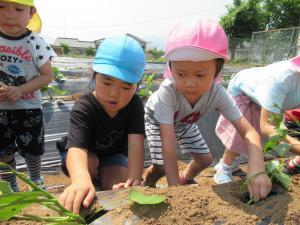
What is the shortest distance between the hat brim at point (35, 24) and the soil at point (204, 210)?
1259 millimetres

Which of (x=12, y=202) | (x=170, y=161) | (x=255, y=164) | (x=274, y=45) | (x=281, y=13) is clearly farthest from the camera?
(x=281, y=13)

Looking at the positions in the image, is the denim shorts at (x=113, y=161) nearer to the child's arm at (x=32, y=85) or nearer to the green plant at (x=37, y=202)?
the child's arm at (x=32, y=85)

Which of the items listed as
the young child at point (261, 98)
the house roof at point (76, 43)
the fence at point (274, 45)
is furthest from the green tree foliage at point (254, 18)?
the house roof at point (76, 43)

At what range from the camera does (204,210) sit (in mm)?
875

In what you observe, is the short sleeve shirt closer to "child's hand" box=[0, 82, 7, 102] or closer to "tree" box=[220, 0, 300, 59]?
"child's hand" box=[0, 82, 7, 102]

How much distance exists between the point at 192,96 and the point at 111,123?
362 millimetres

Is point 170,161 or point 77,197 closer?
point 77,197

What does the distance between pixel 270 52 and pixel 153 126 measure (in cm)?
1363

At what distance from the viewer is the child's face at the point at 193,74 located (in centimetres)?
128

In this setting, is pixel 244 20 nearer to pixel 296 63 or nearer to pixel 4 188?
pixel 296 63

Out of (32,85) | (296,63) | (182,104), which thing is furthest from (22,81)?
(296,63)

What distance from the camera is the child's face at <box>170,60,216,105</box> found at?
128 centimetres

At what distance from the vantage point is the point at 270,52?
46.6 ft

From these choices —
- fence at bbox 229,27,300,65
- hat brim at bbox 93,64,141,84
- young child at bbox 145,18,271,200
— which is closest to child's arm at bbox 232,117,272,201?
young child at bbox 145,18,271,200
